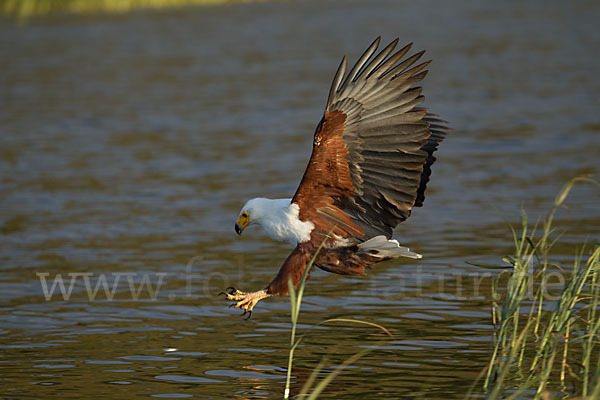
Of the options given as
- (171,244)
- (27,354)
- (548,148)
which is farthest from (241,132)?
(27,354)

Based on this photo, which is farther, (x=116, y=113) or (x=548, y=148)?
(x=116, y=113)

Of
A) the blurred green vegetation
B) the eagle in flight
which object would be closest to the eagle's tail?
the eagle in flight

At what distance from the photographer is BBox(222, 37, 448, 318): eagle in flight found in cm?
477

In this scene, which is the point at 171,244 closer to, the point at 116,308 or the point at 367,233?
the point at 116,308

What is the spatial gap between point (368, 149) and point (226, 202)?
4.24 m

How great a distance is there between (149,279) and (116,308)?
630mm

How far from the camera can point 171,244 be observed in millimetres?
7762

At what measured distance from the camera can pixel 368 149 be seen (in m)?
4.92

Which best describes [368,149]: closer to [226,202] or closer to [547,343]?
[547,343]

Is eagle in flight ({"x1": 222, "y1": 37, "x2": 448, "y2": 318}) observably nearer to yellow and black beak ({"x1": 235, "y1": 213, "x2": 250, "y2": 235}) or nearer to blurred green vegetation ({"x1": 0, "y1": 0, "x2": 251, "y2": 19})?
yellow and black beak ({"x1": 235, "y1": 213, "x2": 250, "y2": 235})

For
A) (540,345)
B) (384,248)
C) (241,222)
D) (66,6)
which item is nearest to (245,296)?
(241,222)

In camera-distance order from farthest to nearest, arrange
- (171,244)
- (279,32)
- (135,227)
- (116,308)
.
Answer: (279,32)
(135,227)
(171,244)
(116,308)

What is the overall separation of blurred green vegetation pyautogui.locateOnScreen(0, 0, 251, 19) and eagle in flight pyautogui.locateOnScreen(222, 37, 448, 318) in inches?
818

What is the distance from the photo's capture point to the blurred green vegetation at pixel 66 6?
24422 millimetres
